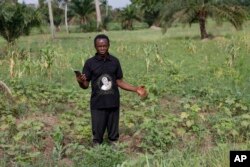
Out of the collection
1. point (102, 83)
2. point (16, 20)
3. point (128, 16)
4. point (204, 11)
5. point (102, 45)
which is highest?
point (128, 16)

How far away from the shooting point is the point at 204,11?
21.9 meters

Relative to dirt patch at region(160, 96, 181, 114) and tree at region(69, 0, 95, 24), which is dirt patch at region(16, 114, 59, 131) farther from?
tree at region(69, 0, 95, 24)

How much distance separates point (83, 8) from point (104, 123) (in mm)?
43260

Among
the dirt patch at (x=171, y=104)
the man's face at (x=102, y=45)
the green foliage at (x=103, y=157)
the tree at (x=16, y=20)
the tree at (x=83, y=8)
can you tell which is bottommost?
the green foliage at (x=103, y=157)

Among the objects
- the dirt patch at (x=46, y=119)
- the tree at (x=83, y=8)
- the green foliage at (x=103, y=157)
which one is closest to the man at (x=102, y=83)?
the green foliage at (x=103, y=157)

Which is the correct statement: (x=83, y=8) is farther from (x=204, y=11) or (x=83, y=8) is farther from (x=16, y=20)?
(x=16, y=20)

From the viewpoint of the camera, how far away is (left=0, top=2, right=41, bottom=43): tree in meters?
16.9

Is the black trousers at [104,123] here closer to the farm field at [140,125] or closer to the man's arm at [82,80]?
the farm field at [140,125]

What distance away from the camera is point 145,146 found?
505 cm

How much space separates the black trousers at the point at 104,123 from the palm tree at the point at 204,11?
1726cm

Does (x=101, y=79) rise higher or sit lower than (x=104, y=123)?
higher

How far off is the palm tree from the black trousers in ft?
56.6

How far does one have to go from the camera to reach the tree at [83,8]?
4686 centimetres

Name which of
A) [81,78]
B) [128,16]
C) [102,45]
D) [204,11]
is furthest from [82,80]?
[128,16]
